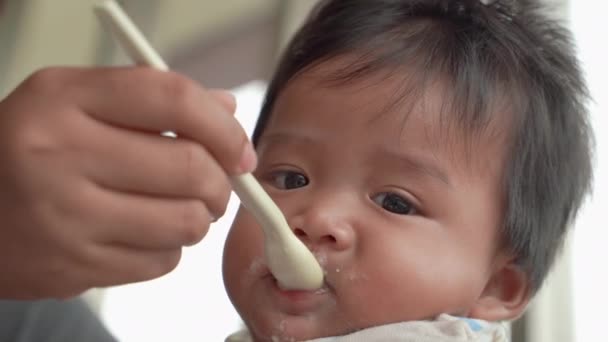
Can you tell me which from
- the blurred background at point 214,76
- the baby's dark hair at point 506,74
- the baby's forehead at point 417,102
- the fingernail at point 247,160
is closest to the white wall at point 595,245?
the blurred background at point 214,76

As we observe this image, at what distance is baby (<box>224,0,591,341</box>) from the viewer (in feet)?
2.05

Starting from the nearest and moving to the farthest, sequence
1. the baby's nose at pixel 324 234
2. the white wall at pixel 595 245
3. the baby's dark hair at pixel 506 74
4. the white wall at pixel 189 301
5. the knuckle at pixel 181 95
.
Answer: the knuckle at pixel 181 95 < the baby's nose at pixel 324 234 < the baby's dark hair at pixel 506 74 < the white wall at pixel 595 245 < the white wall at pixel 189 301

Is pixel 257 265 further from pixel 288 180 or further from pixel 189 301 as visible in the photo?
pixel 189 301

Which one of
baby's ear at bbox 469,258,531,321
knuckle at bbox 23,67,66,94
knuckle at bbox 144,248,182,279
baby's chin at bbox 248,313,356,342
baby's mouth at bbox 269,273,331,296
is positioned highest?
knuckle at bbox 23,67,66,94

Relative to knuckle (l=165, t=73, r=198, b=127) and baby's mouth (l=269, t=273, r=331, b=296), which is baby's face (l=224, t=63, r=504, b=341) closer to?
baby's mouth (l=269, t=273, r=331, b=296)

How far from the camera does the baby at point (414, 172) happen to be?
0.62m

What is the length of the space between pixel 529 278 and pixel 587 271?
0.36 metres

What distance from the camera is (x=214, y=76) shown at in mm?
1751

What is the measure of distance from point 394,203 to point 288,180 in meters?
0.10

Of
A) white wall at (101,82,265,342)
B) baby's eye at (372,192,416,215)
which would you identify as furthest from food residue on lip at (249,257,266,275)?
white wall at (101,82,265,342)

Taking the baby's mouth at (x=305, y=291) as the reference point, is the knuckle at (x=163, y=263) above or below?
above

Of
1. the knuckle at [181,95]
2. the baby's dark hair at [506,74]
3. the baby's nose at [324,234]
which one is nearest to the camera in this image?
the knuckle at [181,95]

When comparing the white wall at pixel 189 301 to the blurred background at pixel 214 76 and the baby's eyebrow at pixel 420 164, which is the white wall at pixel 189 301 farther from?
the baby's eyebrow at pixel 420 164

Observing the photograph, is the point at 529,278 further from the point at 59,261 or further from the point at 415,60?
the point at 59,261
